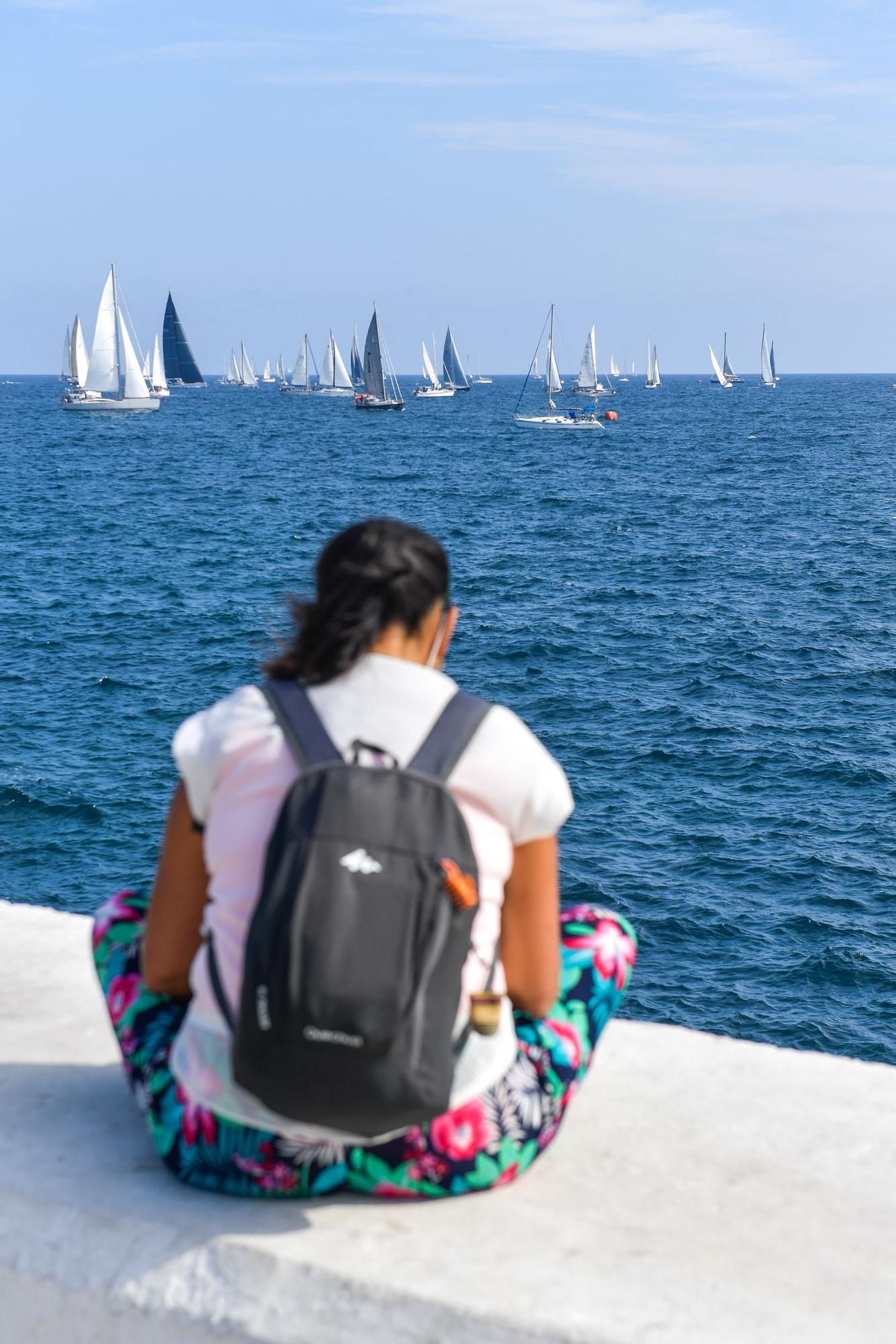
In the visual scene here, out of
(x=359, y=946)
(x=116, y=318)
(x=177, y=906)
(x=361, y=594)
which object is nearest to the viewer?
(x=359, y=946)

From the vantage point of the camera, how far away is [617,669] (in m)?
23.3

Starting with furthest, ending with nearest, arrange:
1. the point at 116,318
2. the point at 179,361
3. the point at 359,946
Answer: the point at 179,361 → the point at 116,318 → the point at 359,946

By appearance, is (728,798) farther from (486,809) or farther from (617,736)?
(486,809)

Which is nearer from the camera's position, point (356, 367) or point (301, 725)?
point (301, 725)

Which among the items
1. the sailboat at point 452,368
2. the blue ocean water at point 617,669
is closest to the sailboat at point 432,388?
the sailboat at point 452,368

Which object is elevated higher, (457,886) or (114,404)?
(114,404)

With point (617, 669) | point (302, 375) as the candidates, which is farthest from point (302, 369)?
point (617, 669)

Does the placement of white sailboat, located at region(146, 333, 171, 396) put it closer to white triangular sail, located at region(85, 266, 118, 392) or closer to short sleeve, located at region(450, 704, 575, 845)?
white triangular sail, located at region(85, 266, 118, 392)

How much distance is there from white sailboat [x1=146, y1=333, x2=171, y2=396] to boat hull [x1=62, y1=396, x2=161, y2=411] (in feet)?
32.8

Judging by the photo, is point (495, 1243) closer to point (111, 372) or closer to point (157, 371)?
point (111, 372)

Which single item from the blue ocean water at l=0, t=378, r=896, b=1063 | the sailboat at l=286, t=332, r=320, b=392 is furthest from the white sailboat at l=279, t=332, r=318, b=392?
the blue ocean water at l=0, t=378, r=896, b=1063

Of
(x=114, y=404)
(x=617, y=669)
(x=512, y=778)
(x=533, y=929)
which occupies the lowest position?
Result: (x=617, y=669)

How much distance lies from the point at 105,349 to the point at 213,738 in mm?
80968

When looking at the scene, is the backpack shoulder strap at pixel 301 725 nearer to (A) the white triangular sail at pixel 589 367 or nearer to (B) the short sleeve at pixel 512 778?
(B) the short sleeve at pixel 512 778
